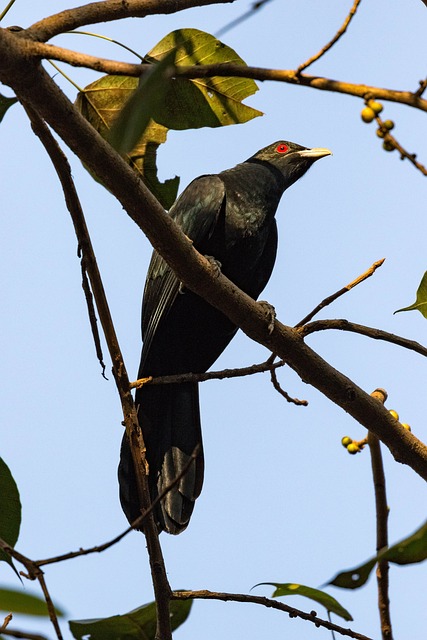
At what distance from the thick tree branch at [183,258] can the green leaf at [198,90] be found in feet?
2.05

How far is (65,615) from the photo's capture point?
1421mm

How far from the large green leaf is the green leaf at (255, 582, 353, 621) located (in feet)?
5.52

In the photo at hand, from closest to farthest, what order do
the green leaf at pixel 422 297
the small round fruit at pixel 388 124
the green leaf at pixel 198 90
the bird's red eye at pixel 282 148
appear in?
1. the small round fruit at pixel 388 124
2. the green leaf at pixel 422 297
3. the green leaf at pixel 198 90
4. the bird's red eye at pixel 282 148

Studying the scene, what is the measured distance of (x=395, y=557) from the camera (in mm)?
1544

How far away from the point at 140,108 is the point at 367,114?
1.51 feet

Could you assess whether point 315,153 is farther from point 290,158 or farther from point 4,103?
point 4,103

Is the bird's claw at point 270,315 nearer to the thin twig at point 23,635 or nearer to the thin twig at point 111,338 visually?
the thin twig at point 111,338

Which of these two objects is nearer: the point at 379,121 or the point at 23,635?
the point at 23,635

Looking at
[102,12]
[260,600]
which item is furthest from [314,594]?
[102,12]

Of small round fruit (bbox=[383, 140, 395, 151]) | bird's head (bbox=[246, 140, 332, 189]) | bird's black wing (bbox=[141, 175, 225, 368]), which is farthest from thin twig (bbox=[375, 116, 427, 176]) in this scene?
bird's head (bbox=[246, 140, 332, 189])

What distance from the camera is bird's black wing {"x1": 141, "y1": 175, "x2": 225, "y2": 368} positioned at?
4402mm

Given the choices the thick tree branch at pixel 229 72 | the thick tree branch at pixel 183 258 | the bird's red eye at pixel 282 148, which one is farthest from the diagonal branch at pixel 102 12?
the bird's red eye at pixel 282 148

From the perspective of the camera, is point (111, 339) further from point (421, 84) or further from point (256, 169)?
point (256, 169)

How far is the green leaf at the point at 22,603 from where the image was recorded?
123cm
